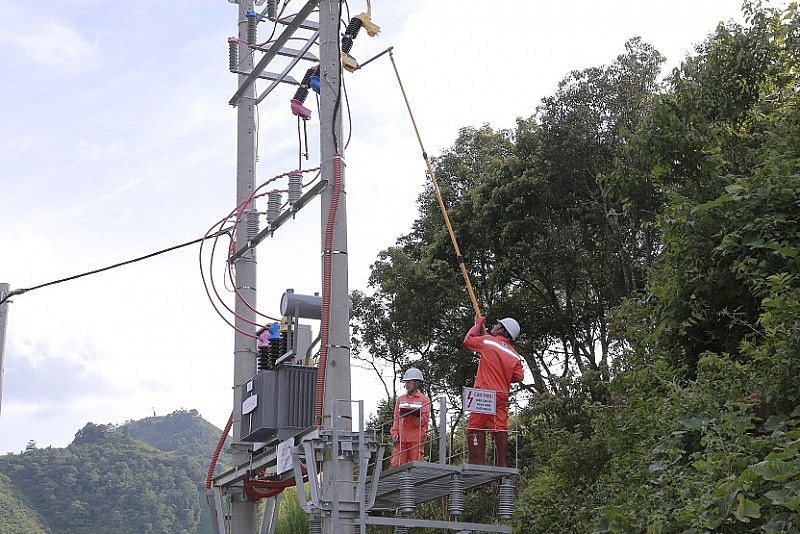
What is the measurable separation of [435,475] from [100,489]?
181ft

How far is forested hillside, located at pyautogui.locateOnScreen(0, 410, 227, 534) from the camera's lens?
193ft

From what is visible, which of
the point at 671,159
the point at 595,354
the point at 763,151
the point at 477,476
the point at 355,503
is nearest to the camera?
the point at 355,503

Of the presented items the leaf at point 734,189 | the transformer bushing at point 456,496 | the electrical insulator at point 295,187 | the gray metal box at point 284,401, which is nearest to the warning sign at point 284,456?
the gray metal box at point 284,401

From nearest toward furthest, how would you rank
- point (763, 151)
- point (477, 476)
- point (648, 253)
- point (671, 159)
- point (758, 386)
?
point (758, 386), point (477, 476), point (763, 151), point (671, 159), point (648, 253)

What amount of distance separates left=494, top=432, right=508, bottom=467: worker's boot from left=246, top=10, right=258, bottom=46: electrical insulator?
634 centimetres

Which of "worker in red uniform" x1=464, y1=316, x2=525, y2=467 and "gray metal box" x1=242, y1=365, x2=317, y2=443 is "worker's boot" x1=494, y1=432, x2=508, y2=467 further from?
"gray metal box" x1=242, y1=365, x2=317, y2=443

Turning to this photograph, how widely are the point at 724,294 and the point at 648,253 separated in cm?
1133

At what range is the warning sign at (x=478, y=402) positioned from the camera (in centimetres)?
1052

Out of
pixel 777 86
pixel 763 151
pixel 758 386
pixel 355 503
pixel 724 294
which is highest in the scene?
pixel 777 86

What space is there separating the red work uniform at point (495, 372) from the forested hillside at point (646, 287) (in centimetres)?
123

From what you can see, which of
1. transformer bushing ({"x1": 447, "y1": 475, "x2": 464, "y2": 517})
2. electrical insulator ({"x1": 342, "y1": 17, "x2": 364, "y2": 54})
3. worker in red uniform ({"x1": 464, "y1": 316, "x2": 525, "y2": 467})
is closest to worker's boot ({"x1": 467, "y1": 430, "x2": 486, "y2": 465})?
worker in red uniform ({"x1": 464, "y1": 316, "x2": 525, "y2": 467})

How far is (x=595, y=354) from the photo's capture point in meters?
24.5

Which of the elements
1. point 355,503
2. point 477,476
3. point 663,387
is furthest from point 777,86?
point 355,503

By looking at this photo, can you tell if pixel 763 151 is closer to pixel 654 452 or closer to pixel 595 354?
pixel 654 452
